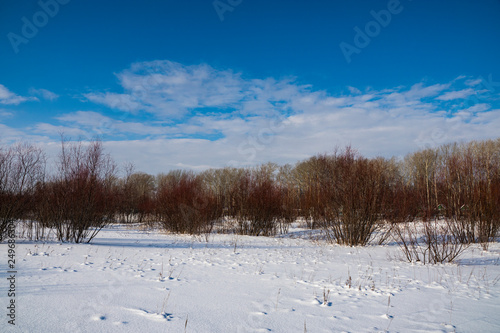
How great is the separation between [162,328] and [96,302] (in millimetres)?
1217

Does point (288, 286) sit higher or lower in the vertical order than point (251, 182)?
lower

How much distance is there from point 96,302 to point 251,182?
12.3 metres

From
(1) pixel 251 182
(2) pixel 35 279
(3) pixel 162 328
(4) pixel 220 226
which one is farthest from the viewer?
(4) pixel 220 226

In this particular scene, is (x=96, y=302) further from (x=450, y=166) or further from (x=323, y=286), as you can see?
(x=450, y=166)

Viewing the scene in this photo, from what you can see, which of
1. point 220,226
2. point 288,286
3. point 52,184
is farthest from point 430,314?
point 220,226

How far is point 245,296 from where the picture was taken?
4.24m

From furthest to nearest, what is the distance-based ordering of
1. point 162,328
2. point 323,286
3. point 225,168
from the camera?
1. point 225,168
2. point 323,286
3. point 162,328

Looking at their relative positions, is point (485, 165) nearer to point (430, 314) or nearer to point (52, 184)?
point (430, 314)

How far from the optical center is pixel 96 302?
3.68m

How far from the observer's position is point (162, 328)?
3.04 meters

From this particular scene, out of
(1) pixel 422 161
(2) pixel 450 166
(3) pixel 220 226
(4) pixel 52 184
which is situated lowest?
(3) pixel 220 226

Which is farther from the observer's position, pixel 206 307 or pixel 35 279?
pixel 35 279

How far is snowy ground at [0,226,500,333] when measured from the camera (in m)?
3.20

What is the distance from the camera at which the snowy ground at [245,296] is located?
320 centimetres
